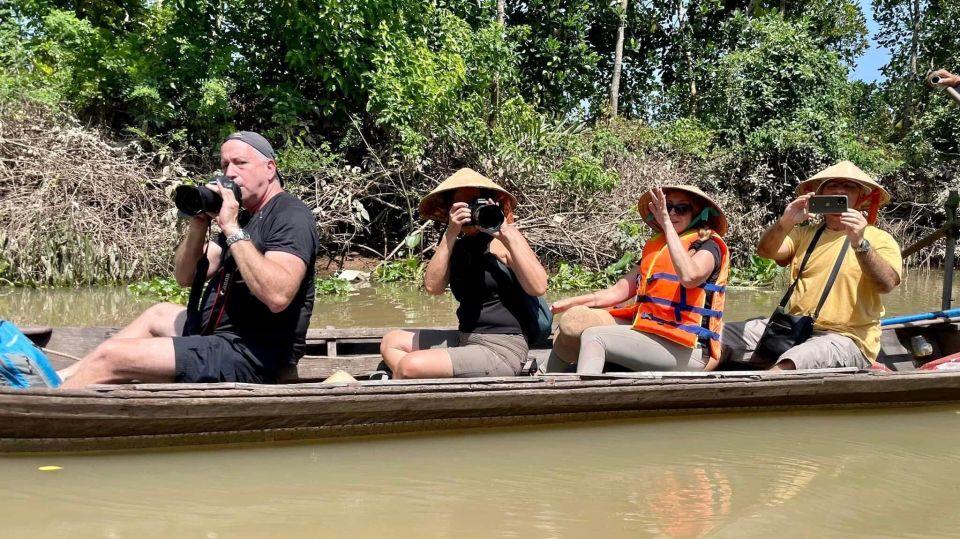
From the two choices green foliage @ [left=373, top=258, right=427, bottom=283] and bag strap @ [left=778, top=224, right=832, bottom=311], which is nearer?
bag strap @ [left=778, top=224, right=832, bottom=311]

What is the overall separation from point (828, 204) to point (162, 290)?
660 centimetres

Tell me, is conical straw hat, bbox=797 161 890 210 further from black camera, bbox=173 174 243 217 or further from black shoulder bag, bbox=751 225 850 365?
black camera, bbox=173 174 243 217

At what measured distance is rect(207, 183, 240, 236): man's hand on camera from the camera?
3217mm

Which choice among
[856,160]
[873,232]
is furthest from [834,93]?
[873,232]

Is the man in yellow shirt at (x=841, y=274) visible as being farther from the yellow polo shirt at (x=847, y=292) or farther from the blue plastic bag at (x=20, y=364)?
the blue plastic bag at (x=20, y=364)

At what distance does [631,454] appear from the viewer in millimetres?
3688

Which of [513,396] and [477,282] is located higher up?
[477,282]

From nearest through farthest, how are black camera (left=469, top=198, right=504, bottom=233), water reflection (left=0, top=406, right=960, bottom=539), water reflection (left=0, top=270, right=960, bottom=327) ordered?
water reflection (left=0, top=406, right=960, bottom=539), black camera (left=469, top=198, right=504, bottom=233), water reflection (left=0, top=270, right=960, bottom=327)

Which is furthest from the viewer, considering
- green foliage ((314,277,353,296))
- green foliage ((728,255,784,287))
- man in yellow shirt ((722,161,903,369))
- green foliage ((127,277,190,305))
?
green foliage ((728,255,784,287))

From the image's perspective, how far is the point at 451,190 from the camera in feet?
12.9

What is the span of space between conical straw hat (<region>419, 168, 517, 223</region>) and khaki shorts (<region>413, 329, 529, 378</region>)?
0.59m

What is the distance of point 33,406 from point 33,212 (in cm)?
669

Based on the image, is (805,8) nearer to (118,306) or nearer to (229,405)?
(118,306)

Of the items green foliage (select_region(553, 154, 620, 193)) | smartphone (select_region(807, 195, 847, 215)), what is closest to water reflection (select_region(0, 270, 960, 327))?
green foliage (select_region(553, 154, 620, 193))
